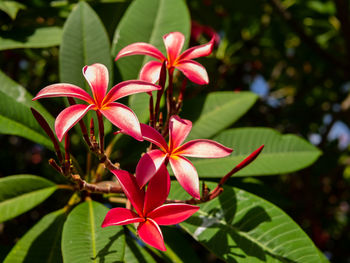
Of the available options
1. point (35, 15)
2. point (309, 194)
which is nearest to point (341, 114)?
point (309, 194)

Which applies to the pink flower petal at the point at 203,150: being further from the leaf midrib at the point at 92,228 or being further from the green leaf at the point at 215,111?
the green leaf at the point at 215,111

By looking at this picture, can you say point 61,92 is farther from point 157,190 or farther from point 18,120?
point 18,120

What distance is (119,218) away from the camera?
779mm

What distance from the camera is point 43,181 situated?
3.80 feet

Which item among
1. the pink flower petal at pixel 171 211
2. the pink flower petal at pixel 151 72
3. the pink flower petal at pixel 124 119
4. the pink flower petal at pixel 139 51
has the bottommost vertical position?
the pink flower petal at pixel 171 211

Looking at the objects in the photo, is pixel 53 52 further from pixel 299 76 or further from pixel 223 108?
pixel 299 76

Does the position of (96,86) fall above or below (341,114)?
above

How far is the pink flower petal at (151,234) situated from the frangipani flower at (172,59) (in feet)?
1.21

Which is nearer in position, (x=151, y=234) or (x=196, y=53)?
(x=151, y=234)

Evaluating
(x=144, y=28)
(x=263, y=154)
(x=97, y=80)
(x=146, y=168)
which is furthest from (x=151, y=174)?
(x=144, y=28)

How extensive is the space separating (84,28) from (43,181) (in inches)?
21.6

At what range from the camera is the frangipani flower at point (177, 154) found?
0.77 metres

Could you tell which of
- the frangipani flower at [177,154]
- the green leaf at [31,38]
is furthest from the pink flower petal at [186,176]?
the green leaf at [31,38]

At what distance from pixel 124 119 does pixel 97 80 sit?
0.48 ft
